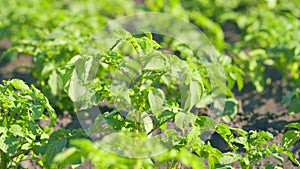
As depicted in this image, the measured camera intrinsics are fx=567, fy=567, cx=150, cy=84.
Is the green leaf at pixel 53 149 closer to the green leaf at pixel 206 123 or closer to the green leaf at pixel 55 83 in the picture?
the green leaf at pixel 206 123

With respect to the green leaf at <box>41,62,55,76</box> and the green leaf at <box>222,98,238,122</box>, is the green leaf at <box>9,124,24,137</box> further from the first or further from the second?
the green leaf at <box>222,98,238,122</box>

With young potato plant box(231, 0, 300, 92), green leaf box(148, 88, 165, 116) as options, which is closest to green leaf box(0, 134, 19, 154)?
green leaf box(148, 88, 165, 116)

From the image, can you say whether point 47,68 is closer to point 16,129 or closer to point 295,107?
point 16,129

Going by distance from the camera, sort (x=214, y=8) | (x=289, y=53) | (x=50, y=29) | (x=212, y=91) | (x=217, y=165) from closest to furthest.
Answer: (x=217, y=165) < (x=212, y=91) < (x=289, y=53) < (x=50, y=29) < (x=214, y=8)

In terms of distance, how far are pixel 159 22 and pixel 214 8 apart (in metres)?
1.04

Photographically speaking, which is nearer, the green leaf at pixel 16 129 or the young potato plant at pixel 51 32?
the green leaf at pixel 16 129

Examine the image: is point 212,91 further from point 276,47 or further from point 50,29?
point 50,29

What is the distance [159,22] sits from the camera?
3.87 meters

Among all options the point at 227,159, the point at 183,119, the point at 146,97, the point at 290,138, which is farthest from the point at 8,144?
the point at 290,138

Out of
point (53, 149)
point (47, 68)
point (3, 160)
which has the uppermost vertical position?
point (47, 68)

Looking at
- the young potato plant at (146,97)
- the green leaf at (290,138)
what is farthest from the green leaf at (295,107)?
the young potato plant at (146,97)

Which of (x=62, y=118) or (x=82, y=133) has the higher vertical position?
(x=82, y=133)

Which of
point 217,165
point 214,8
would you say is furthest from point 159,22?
point 217,165

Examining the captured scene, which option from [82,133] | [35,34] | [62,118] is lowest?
[62,118]
